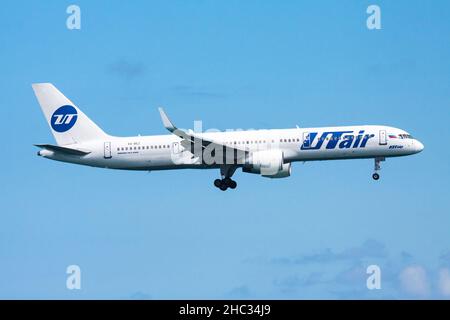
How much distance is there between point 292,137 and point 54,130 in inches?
759

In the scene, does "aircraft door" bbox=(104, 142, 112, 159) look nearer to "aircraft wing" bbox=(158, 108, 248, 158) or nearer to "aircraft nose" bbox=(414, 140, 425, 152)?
"aircraft wing" bbox=(158, 108, 248, 158)

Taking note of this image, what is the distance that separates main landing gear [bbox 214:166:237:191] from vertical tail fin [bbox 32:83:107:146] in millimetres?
9692

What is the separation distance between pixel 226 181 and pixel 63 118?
1427 centimetres

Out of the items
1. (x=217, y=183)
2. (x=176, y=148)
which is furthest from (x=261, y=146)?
(x=176, y=148)

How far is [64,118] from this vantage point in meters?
83.4

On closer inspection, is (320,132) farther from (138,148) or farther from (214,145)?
(138,148)

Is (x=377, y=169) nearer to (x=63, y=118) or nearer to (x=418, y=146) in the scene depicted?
(x=418, y=146)

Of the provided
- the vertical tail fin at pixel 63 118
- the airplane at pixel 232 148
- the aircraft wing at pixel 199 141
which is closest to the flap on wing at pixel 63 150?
the airplane at pixel 232 148

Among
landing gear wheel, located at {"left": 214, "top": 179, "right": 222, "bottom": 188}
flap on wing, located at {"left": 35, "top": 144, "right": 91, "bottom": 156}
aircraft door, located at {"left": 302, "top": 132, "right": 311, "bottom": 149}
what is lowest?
landing gear wheel, located at {"left": 214, "top": 179, "right": 222, "bottom": 188}

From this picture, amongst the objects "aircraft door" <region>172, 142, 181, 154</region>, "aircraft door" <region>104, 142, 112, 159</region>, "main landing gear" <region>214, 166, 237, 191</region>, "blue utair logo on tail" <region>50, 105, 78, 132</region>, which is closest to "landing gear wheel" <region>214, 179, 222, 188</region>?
"main landing gear" <region>214, 166, 237, 191</region>

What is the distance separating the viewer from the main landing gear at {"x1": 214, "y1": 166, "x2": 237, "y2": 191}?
260 feet

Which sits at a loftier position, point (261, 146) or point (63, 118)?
point (63, 118)

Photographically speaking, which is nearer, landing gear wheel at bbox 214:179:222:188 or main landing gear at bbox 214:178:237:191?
main landing gear at bbox 214:178:237:191

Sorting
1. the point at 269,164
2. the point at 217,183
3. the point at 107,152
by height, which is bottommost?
the point at 217,183
